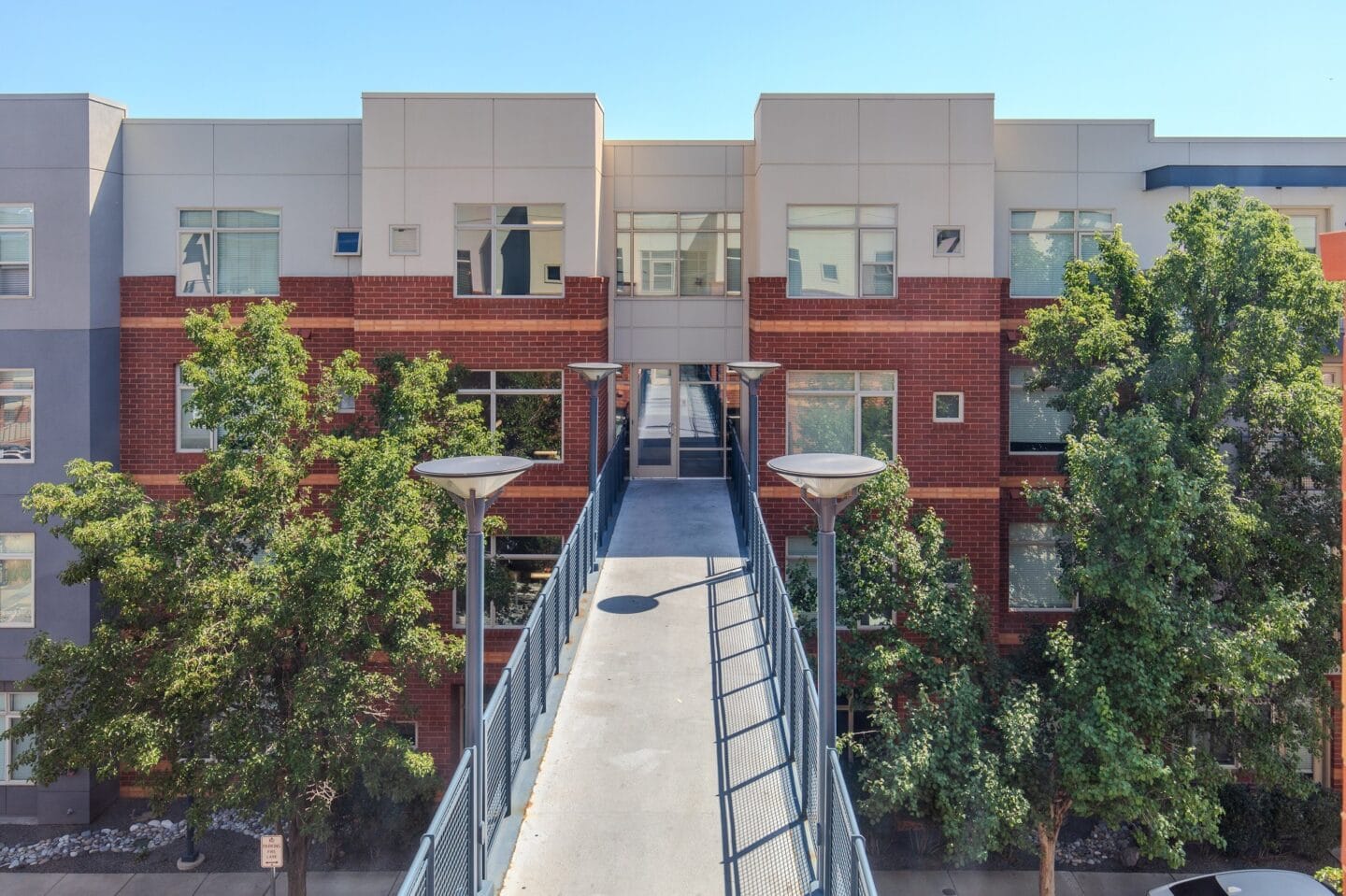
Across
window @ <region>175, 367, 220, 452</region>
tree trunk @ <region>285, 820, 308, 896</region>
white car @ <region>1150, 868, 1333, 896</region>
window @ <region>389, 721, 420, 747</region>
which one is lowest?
white car @ <region>1150, 868, 1333, 896</region>

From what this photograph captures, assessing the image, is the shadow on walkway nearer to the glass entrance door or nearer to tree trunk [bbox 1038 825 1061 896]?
tree trunk [bbox 1038 825 1061 896]

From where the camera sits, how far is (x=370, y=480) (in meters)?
14.0

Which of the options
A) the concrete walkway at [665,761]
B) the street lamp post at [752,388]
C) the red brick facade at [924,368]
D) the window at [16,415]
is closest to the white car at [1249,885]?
the red brick facade at [924,368]

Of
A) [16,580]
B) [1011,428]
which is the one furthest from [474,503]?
[16,580]

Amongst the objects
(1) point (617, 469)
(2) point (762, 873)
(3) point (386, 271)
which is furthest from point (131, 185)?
(2) point (762, 873)

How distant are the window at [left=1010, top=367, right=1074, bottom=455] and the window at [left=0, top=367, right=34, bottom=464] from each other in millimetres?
18923

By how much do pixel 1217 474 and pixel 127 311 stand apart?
19515 mm

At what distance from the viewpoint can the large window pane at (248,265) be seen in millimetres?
19109

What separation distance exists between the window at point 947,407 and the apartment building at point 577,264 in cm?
4

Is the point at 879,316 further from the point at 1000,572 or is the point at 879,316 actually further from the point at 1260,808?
the point at 1260,808

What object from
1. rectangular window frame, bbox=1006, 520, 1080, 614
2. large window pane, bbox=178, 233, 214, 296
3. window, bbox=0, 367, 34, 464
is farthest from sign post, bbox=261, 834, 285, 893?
rectangular window frame, bbox=1006, 520, 1080, 614

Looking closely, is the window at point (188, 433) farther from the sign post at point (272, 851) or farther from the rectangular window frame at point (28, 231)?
A: the sign post at point (272, 851)

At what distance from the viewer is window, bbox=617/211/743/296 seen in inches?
764

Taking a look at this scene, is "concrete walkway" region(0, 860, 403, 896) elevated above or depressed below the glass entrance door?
below
